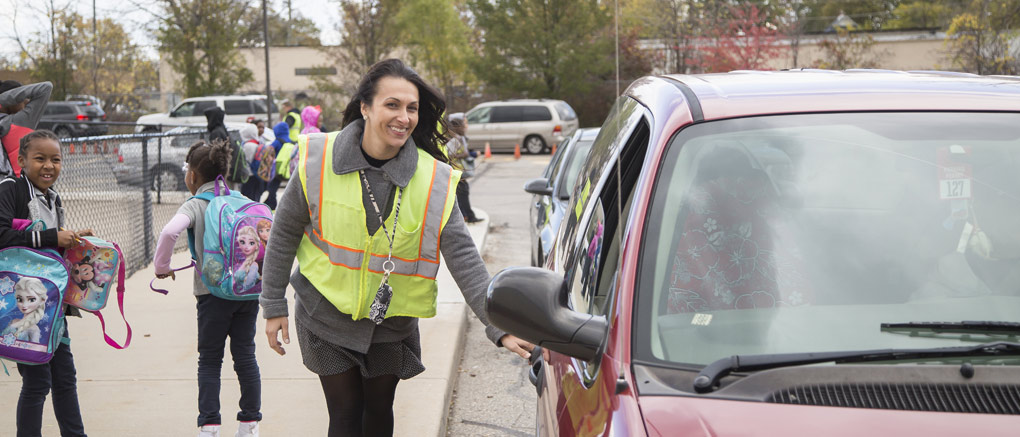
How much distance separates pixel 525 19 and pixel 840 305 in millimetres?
39041

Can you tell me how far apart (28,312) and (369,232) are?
67.0 inches

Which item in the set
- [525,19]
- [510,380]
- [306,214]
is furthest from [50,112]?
[306,214]

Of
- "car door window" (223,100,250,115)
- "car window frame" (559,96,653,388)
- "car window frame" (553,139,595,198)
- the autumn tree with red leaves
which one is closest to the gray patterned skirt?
"car window frame" (559,96,653,388)

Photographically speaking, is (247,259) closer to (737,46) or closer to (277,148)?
(277,148)

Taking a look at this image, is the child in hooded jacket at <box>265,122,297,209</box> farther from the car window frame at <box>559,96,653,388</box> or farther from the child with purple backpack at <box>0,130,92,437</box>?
the car window frame at <box>559,96,653,388</box>

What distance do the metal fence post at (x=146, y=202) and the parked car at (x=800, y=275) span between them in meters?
8.01

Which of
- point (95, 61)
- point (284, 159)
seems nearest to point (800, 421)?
point (284, 159)

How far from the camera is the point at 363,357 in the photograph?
11.4ft

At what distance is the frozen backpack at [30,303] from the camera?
4023 mm

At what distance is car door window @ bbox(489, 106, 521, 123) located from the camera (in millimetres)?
31156

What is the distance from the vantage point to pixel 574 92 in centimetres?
4072

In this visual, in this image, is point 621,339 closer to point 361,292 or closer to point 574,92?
point 361,292

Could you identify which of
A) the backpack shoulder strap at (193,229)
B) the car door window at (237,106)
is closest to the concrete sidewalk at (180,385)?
the backpack shoulder strap at (193,229)

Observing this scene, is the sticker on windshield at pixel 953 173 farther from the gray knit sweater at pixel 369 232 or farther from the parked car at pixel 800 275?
the gray knit sweater at pixel 369 232
